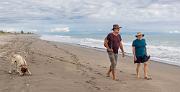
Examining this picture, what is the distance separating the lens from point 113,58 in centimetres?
1168

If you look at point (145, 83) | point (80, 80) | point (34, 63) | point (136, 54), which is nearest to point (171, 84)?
point (145, 83)

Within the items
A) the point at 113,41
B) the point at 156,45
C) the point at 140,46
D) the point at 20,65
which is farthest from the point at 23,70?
the point at 156,45

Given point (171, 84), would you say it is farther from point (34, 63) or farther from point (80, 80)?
point (34, 63)

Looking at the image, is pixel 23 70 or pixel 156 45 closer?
pixel 23 70

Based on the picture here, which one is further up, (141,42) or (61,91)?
(141,42)

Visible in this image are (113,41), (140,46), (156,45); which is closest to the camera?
(113,41)

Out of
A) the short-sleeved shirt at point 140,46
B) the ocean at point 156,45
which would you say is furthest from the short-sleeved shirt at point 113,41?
the ocean at point 156,45

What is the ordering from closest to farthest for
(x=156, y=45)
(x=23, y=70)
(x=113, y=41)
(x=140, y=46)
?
(x=23, y=70) → (x=113, y=41) → (x=140, y=46) → (x=156, y=45)

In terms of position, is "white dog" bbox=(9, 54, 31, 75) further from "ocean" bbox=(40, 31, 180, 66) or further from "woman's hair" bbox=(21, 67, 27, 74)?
"ocean" bbox=(40, 31, 180, 66)

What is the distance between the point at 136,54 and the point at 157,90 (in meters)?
2.59

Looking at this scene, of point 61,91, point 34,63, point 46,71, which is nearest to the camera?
point 61,91

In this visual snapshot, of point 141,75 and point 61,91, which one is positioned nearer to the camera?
point 61,91

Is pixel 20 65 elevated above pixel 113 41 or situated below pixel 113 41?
below

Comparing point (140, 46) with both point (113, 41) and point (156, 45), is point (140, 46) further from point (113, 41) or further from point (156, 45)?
point (156, 45)
